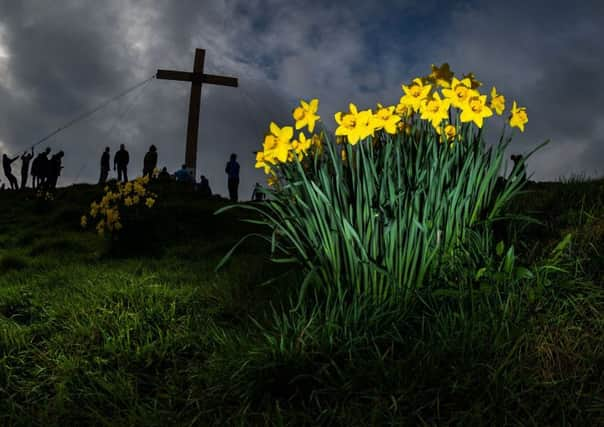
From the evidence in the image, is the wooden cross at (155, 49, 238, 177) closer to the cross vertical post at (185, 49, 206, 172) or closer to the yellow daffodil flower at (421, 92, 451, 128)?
the cross vertical post at (185, 49, 206, 172)

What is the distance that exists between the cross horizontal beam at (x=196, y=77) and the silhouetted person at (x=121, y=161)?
→ 3710mm

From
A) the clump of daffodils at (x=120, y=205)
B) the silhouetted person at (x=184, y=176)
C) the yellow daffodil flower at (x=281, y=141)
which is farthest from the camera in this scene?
the silhouetted person at (x=184, y=176)

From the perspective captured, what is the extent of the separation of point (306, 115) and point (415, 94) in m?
0.61

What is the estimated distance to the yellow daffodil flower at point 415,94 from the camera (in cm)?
276

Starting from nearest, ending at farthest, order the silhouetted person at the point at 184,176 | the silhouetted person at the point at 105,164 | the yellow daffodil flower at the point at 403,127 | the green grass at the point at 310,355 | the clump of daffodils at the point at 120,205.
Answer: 1. the green grass at the point at 310,355
2. the yellow daffodil flower at the point at 403,127
3. the clump of daffodils at the point at 120,205
4. the silhouetted person at the point at 184,176
5. the silhouetted person at the point at 105,164

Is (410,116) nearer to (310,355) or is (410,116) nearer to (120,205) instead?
(310,355)

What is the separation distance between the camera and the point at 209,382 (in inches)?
93.4

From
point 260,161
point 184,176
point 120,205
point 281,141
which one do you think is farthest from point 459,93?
point 184,176

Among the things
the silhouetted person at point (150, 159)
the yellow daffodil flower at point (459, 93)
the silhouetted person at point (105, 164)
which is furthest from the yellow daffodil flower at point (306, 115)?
the silhouetted person at point (105, 164)

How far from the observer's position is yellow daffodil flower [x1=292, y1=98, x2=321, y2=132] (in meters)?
2.85

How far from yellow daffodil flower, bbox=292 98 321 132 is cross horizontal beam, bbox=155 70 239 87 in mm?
12460

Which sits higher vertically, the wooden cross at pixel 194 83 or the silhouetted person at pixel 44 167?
the wooden cross at pixel 194 83

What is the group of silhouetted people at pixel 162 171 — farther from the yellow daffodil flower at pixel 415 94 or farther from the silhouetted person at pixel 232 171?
the yellow daffodil flower at pixel 415 94

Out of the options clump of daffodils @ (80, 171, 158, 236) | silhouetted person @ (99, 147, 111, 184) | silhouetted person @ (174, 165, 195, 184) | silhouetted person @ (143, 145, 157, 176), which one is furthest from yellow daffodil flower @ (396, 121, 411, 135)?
silhouetted person @ (99, 147, 111, 184)
